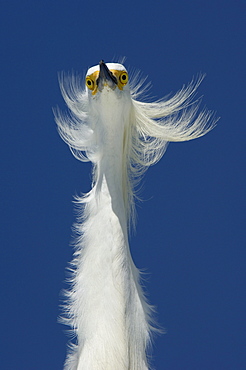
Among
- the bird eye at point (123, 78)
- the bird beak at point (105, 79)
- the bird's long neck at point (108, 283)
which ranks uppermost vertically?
the bird eye at point (123, 78)

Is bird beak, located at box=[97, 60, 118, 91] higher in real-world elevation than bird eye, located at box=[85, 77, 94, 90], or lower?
lower

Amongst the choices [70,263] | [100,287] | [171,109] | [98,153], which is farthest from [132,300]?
[171,109]

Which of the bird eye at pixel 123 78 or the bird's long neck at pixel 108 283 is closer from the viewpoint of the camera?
the bird's long neck at pixel 108 283

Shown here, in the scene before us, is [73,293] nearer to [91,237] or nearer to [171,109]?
[91,237]

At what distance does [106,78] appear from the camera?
5.35 metres

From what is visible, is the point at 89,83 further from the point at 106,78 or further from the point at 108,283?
the point at 108,283

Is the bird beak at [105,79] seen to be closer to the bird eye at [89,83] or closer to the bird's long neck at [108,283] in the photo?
the bird eye at [89,83]

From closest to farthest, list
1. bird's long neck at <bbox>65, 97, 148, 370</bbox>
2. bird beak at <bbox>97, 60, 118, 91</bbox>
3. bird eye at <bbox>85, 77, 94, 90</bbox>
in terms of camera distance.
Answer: bird's long neck at <bbox>65, 97, 148, 370</bbox> → bird beak at <bbox>97, 60, 118, 91</bbox> → bird eye at <bbox>85, 77, 94, 90</bbox>

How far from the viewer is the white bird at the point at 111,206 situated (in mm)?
5133

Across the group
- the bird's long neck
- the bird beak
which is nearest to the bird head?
the bird beak

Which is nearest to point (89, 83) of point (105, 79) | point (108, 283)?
point (105, 79)

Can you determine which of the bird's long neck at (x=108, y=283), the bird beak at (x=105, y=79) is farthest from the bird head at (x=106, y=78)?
the bird's long neck at (x=108, y=283)

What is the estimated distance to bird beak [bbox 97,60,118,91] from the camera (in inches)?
209

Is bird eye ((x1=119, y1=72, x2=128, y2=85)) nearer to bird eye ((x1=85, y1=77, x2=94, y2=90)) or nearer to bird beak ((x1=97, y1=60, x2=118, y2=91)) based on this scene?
bird beak ((x1=97, y1=60, x2=118, y2=91))
